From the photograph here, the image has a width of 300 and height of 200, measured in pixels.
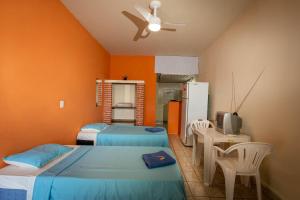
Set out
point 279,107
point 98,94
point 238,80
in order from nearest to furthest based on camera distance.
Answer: point 279,107, point 238,80, point 98,94

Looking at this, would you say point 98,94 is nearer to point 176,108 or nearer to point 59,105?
point 59,105

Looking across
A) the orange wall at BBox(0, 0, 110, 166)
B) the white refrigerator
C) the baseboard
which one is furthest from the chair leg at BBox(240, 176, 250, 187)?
the orange wall at BBox(0, 0, 110, 166)

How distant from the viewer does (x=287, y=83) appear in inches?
75.5

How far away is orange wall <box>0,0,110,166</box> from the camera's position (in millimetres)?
1660

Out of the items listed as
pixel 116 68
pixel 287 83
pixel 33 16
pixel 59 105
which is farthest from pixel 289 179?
pixel 116 68

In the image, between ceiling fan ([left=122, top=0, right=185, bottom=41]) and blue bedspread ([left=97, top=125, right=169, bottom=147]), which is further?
blue bedspread ([left=97, top=125, right=169, bottom=147])

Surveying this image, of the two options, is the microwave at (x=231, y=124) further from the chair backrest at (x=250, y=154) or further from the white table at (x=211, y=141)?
the chair backrest at (x=250, y=154)

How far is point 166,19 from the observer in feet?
10.0

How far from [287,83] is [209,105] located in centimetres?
268

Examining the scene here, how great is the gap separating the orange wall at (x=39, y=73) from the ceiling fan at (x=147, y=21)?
42.1 inches

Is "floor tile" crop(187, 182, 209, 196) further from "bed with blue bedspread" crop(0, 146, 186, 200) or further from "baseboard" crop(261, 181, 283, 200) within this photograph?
"bed with blue bedspread" crop(0, 146, 186, 200)

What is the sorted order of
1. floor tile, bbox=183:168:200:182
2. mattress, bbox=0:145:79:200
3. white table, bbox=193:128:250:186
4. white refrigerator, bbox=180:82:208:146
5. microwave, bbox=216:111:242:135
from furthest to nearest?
white refrigerator, bbox=180:82:208:146
floor tile, bbox=183:168:200:182
microwave, bbox=216:111:242:135
white table, bbox=193:128:250:186
mattress, bbox=0:145:79:200

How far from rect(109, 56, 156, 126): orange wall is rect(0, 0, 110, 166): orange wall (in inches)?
88.4

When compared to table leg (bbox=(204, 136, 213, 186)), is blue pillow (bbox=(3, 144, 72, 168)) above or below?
above
